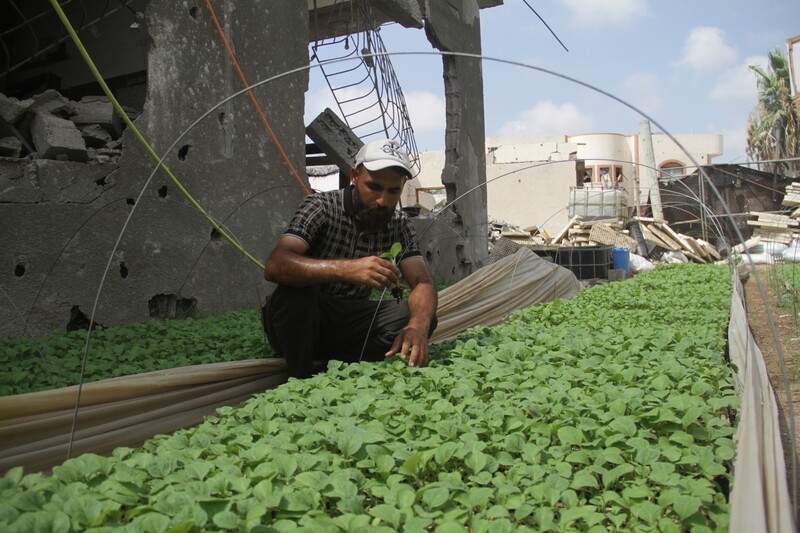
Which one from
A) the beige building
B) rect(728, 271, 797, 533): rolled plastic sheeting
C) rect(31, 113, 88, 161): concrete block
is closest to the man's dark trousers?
rect(728, 271, 797, 533): rolled plastic sheeting

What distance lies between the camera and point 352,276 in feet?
8.86

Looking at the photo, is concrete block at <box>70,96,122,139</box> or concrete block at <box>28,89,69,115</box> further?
concrete block at <box>70,96,122,139</box>

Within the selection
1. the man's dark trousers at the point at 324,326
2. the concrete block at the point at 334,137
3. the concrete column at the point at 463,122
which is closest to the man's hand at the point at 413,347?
the man's dark trousers at the point at 324,326

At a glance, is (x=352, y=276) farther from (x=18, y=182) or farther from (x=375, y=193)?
(x=18, y=182)

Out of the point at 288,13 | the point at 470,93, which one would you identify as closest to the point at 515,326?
the point at 288,13

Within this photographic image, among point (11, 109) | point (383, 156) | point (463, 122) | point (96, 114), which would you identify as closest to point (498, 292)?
point (383, 156)

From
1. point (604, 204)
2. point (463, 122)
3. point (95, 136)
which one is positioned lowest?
point (95, 136)

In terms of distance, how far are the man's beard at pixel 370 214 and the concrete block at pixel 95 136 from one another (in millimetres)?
2906

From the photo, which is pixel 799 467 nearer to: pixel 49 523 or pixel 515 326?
pixel 515 326

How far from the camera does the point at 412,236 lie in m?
3.37

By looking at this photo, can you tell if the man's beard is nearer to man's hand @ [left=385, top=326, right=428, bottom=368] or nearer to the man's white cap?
the man's white cap

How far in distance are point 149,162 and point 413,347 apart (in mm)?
3068

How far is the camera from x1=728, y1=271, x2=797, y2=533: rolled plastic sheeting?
4.88ft

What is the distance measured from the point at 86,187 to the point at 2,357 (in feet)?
5.20
